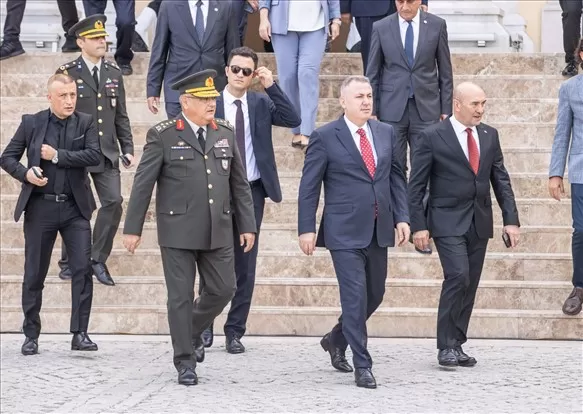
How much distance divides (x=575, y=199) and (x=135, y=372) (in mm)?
3405

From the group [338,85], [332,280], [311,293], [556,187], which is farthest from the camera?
[338,85]

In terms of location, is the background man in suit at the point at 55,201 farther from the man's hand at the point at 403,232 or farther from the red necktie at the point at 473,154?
the red necktie at the point at 473,154

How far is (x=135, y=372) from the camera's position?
34.2ft

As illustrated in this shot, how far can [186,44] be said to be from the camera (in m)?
12.6

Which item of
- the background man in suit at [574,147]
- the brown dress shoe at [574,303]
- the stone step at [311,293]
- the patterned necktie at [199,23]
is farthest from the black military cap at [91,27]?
the brown dress shoe at [574,303]

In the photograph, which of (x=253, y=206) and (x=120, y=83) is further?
(x=120, y=83)

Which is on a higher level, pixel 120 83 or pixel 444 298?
pixel 120 83

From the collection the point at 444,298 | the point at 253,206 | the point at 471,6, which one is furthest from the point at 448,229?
the point at 471,6

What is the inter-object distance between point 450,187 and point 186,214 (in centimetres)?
178

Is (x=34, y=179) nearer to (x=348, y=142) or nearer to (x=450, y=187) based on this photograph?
(x=348, y=142)

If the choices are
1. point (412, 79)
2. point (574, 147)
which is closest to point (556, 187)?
point (574, 147)

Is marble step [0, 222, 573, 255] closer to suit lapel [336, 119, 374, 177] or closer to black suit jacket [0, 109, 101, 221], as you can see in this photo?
black suit jacket [0, 109, 101, 221]

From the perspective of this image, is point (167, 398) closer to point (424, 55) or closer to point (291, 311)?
point (291, 311)

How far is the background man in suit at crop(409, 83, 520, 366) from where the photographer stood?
10.5m
